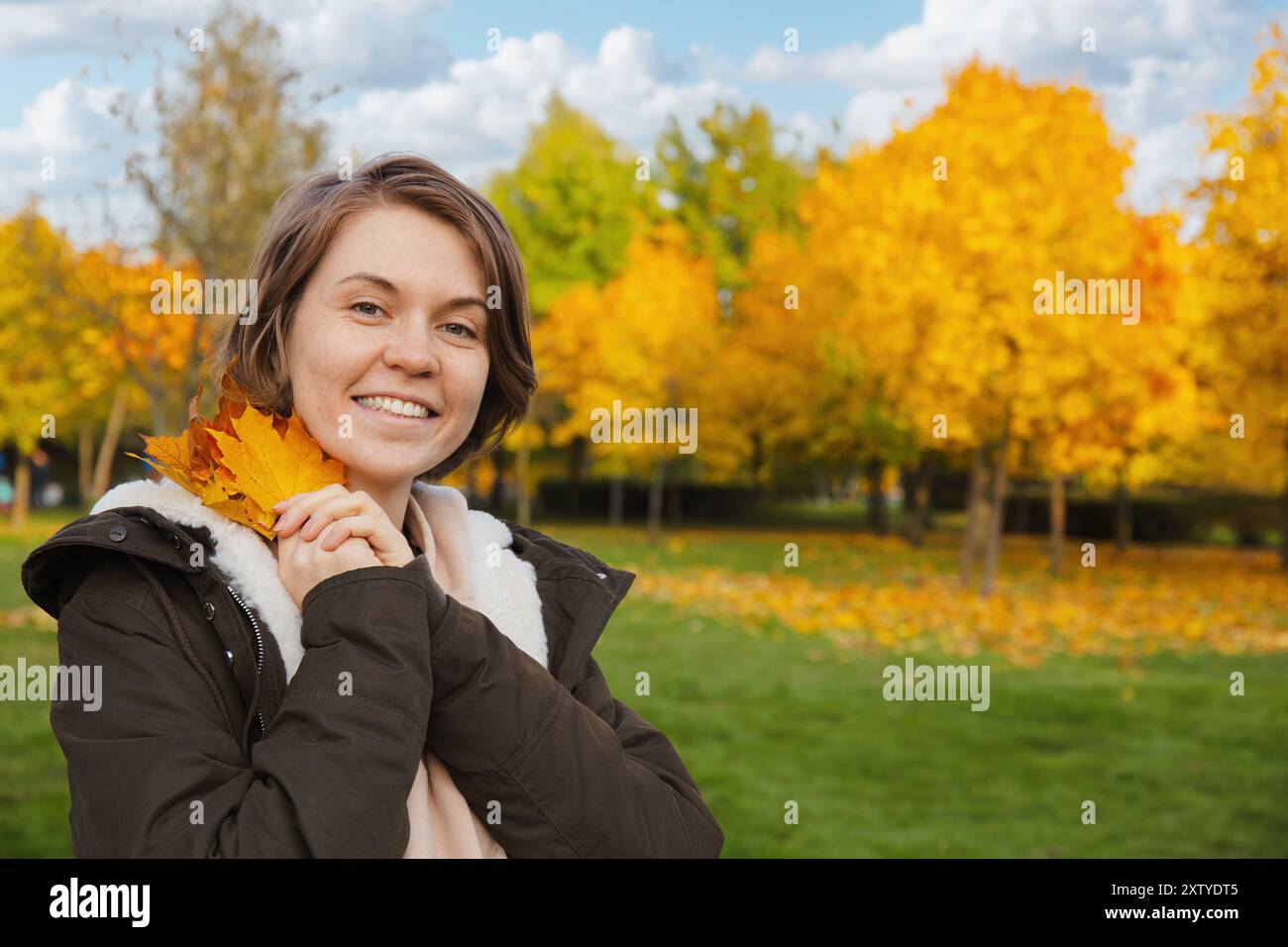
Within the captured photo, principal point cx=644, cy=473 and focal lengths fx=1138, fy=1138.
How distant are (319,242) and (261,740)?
82 centimetres

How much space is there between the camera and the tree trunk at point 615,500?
33.9 m

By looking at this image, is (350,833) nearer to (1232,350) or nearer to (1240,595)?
(1232,350)

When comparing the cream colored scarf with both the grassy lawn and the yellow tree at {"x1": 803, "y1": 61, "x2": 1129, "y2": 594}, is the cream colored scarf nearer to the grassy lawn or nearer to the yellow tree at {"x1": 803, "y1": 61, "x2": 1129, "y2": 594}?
the grassy lawn

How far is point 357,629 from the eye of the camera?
1638 millimetres

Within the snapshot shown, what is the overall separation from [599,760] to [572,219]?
36586 millimetres

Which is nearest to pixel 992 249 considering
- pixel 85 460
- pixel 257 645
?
pixel 257 645

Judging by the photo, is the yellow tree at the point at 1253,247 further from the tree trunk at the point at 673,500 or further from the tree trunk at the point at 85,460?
the tree trunk at the point at 85,460

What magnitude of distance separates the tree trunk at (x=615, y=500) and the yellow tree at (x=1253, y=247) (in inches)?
806

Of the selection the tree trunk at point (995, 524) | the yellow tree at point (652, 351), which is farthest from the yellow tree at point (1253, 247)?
the yellow tree at point (652, 351)

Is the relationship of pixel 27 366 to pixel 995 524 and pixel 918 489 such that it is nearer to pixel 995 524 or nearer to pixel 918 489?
pixel 918 489

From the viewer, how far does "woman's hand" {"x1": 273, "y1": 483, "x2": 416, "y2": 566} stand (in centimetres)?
173

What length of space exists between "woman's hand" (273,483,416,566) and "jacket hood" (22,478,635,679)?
0.09m

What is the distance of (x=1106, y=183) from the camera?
14992 millimetres

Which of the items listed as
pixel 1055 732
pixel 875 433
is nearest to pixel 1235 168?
pixel 1055 732
